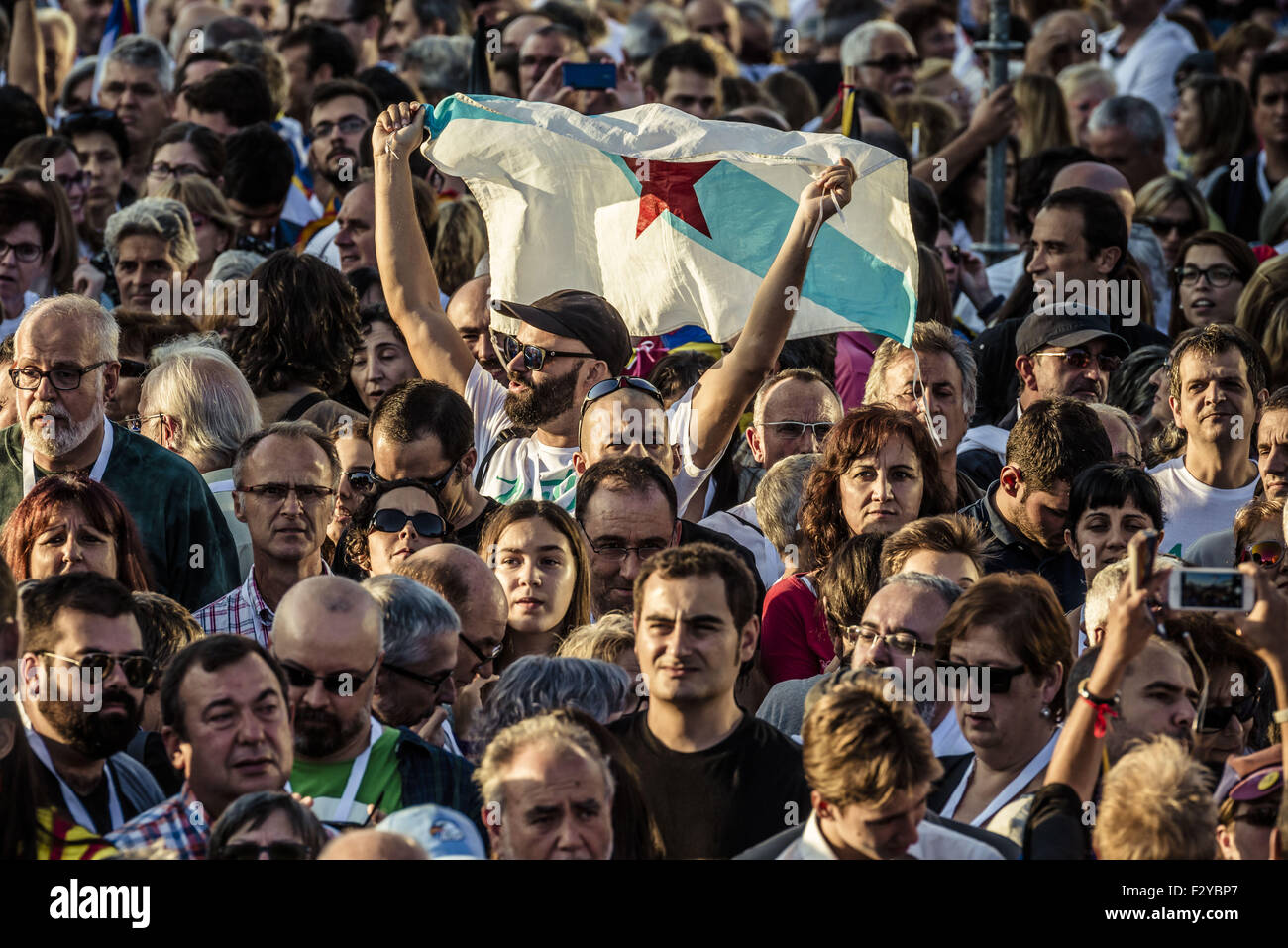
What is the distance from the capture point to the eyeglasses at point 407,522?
698cm

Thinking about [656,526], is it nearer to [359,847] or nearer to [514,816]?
[514,816]

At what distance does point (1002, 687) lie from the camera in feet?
18.6

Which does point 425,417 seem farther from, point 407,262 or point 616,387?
point 407,262

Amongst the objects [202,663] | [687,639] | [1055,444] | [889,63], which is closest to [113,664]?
[202,663]

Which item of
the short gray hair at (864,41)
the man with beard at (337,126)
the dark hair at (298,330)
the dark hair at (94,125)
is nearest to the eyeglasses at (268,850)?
the dark hair at (298,330)

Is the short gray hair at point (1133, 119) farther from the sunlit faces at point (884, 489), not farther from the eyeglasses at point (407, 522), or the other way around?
the eyeglasses at point (407, 522)

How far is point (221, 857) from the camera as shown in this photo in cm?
469

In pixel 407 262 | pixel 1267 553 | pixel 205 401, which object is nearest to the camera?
pixel 1267 553

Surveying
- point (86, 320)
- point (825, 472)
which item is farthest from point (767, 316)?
point (86, 320)

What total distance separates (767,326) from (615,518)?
3.03 feet

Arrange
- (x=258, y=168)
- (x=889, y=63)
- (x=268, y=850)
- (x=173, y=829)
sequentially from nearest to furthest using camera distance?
(x=268, y=850), (x=173, y=829), (x=258, y=168), (x=889, y=63)

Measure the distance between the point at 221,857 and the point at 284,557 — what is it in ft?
7.60

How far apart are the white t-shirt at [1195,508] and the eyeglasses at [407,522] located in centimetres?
260

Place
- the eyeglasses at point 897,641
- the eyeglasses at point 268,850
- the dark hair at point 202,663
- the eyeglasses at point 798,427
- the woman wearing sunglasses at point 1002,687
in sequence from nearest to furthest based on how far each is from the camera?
the eyeglasses at point 268,850
the dark hair at point 202,663
the woman wearing sunglasses at point 1002,687
the eyeglasses at point 897,641
the eyeglasses at point 798,427
